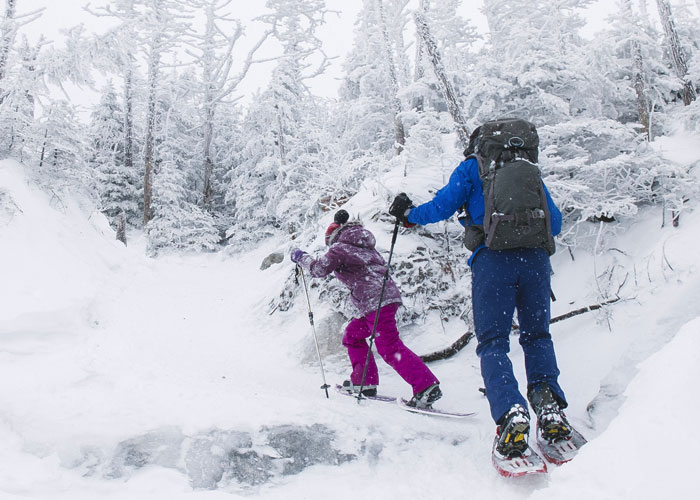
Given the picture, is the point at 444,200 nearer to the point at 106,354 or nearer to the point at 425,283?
the point at 425,283

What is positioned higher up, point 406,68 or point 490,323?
point 406,68

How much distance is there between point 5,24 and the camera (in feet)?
25.7

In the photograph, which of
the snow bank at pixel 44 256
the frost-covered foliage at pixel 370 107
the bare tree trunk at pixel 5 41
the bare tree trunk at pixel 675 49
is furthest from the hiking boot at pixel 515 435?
the frost-covered foliage at pixel 370 107

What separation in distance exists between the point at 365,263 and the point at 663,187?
452cm

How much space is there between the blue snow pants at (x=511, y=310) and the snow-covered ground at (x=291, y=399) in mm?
650

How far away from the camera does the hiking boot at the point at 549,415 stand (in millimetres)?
2631

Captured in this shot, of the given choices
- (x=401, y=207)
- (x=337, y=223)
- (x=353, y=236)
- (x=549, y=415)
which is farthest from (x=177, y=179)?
(x=549, y=415)

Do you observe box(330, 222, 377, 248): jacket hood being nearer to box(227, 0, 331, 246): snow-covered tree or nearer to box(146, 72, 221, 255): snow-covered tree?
box(227, 0, 331, 246): snow-covered tree

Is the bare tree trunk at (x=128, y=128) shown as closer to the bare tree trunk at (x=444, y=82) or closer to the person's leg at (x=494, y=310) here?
the bare tree trunk at (x=444, y=82)

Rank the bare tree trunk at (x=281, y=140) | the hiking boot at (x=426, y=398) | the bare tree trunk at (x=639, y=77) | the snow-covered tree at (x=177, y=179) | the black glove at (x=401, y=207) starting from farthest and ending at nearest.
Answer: the snow-covered tree at (x=177, y=179), the bare tree trunk at (x=281, y=140), the bare tree trunk at (x=639, y=77), the hiking boot at (x=426, y=398), the black glove at (x=401, y=207)

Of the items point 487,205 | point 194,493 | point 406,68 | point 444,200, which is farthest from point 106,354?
point 406,68

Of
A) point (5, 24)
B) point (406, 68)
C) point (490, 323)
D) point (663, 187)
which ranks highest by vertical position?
point (406, 68)

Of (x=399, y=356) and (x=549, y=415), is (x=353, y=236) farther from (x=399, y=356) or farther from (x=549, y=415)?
(x=549, y=415)

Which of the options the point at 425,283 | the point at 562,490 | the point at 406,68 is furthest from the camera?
the point at 406,68
